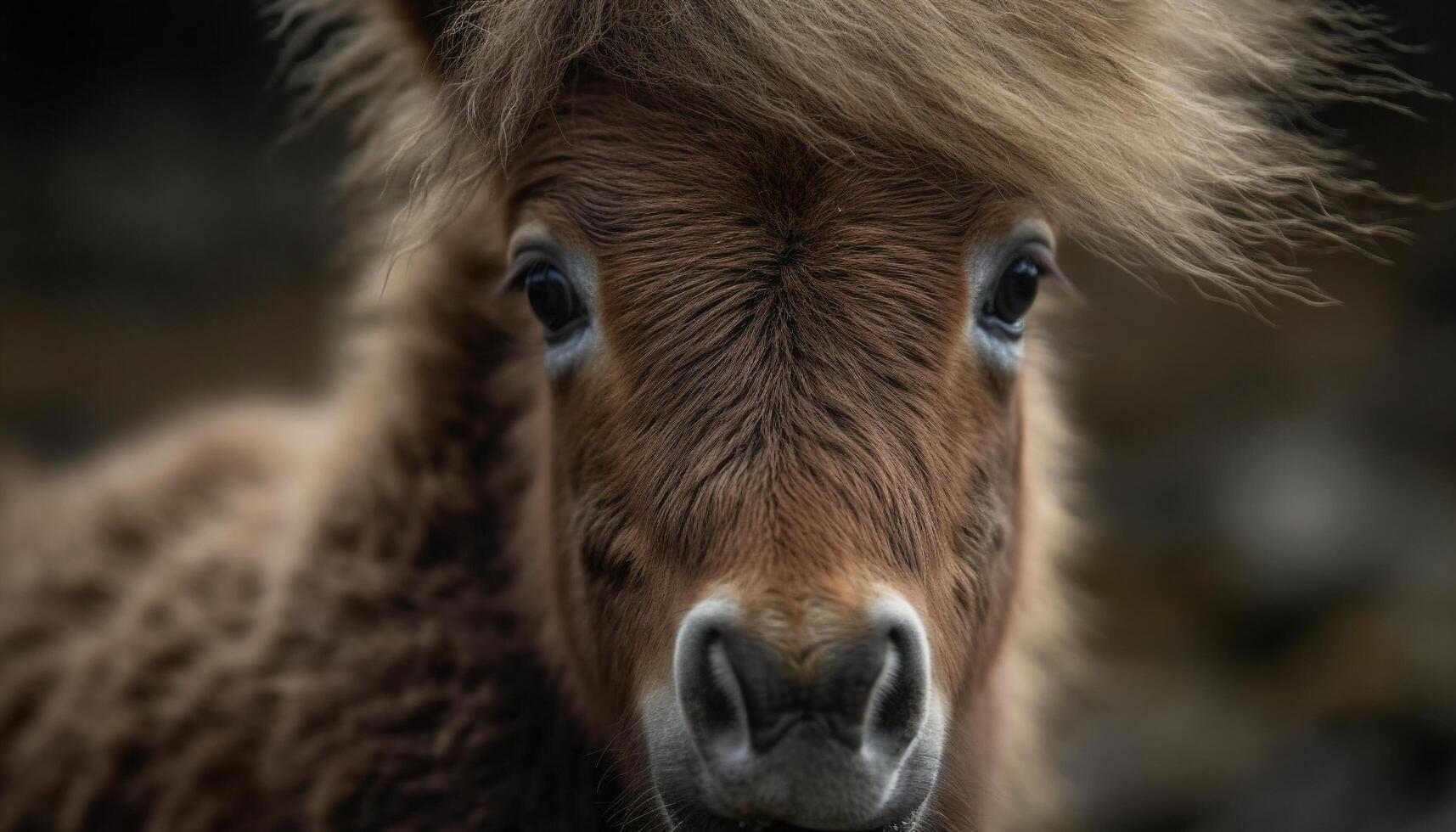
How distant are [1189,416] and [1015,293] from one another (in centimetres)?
459

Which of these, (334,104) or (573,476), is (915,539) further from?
(334,104)

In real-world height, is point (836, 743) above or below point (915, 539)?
below

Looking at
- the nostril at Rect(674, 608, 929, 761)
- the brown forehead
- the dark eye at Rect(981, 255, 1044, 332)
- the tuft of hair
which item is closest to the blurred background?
the tuft of hair

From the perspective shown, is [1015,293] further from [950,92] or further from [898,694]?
[898,694]

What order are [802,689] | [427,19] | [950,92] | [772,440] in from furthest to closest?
1. [427,19]
2. [950,92]
3. [772,440]
4. [802,689]

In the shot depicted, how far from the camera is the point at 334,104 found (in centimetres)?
250

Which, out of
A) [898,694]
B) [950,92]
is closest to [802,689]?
[898,694]

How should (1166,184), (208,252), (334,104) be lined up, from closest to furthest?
(1166,184) → (334,104) → (208,252)

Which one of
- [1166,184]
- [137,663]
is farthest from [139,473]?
[1166,184]

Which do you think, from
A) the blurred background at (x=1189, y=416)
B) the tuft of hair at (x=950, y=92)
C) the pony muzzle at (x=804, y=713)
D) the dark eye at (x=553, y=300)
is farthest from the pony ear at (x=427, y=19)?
the blurred background at (x=1189, y=416)

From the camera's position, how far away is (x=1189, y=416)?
6.02 metres

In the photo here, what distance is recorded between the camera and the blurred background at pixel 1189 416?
491 cm

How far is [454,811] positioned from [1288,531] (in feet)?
15.9

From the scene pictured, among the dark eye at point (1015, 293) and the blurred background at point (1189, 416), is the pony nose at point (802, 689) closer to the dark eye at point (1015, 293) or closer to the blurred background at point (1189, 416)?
the dark eye at point (1015, 293)
